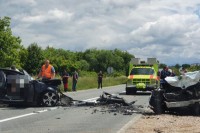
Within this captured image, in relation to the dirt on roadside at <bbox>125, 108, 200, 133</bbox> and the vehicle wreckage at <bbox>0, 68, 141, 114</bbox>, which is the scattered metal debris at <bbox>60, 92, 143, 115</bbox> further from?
the dirt on roadside at <bbox>125, 108, 200, 133</bbox>

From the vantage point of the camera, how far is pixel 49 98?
53.9 ft

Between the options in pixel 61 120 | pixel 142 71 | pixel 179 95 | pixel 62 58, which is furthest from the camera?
pixel 62 58

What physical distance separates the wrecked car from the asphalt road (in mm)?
808

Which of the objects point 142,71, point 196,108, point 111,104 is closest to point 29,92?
point 111,104

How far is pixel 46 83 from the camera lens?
16.5 m

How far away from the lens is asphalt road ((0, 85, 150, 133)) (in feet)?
34.9

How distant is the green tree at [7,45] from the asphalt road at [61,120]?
57761mm

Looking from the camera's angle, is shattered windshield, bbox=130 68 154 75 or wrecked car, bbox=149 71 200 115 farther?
shattered windshield, bbox=130 68 154 75

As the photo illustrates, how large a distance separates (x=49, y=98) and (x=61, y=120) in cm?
392

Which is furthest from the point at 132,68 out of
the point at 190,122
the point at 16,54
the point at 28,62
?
the point at 28,62

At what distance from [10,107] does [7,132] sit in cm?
637

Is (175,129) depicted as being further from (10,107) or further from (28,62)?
(28,62)

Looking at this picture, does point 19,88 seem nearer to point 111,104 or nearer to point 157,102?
point 111,104

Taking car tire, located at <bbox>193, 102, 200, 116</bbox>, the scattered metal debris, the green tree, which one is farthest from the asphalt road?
the green tree
